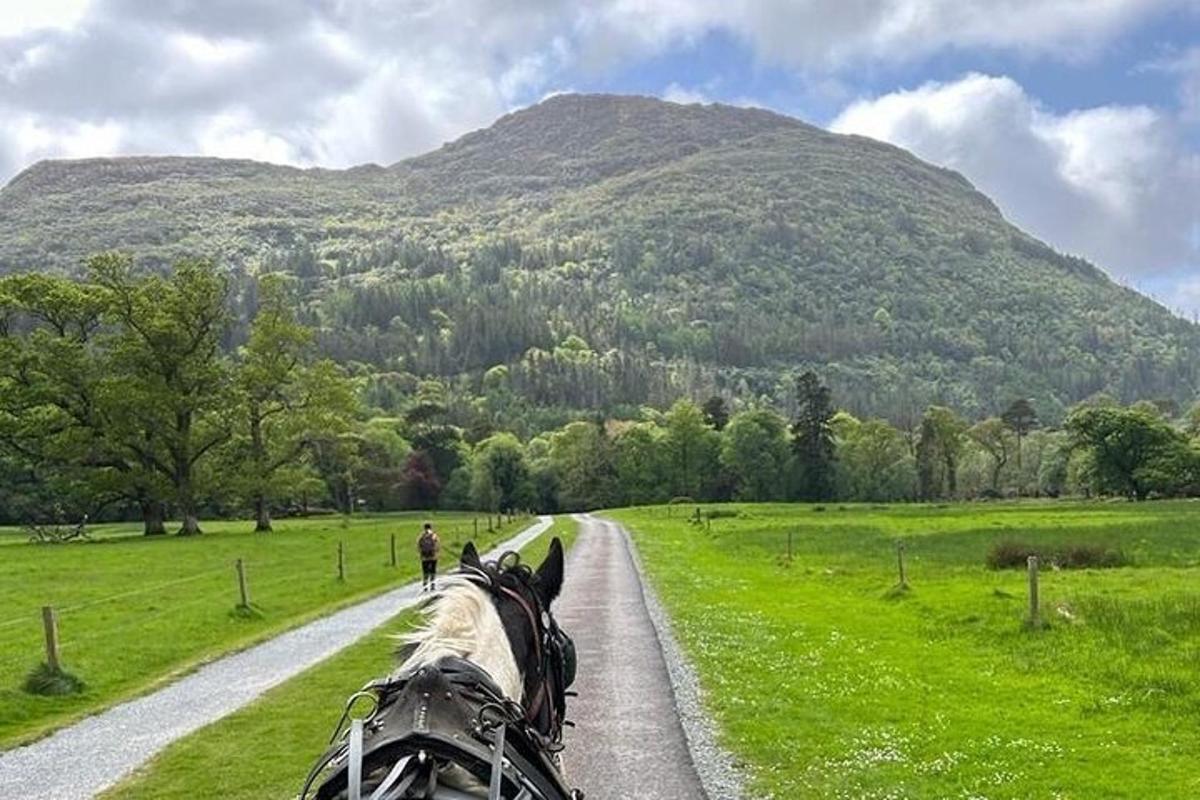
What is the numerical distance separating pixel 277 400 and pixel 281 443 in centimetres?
337

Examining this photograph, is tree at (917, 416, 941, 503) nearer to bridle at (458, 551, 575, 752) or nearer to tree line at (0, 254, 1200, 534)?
tree line at (0, 254, 1200, 534)

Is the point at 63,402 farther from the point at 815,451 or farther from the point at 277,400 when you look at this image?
the point at 815,451

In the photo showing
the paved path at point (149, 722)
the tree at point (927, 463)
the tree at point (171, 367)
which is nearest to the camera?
the paved path at point (149, 722)

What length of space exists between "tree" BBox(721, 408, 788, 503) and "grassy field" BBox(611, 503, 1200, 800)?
317 feet

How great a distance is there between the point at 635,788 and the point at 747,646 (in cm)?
1058

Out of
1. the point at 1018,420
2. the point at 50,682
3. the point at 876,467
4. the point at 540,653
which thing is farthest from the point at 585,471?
the point at 540,653

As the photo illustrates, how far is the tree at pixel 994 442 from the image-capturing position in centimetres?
15975

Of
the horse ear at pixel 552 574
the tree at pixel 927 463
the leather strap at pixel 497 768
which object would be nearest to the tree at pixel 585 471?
the tree at pixel 927 463

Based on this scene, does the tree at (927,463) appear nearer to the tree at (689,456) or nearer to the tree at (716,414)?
the tree at (689,456)

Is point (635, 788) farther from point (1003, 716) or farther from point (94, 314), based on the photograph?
point (94, 314)

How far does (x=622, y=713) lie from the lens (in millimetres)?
15070

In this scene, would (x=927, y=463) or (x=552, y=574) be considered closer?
(x=552, y=574)

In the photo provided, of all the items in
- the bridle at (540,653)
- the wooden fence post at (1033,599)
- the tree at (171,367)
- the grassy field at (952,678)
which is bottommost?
the grassy field at (952,678)

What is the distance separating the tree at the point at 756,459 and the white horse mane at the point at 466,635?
131535mm
